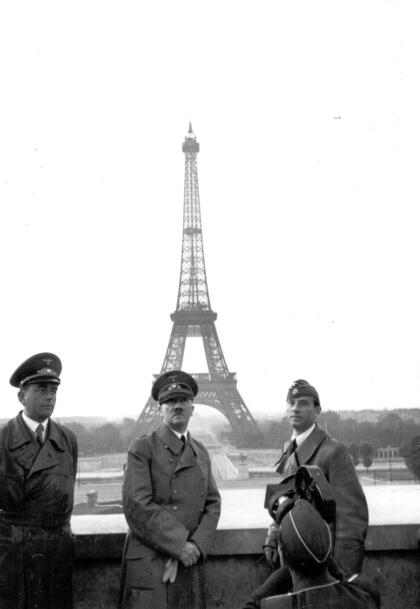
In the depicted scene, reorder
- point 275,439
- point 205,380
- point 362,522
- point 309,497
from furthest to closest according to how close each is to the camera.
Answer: point 275,439 < point 205,380 < point 362,522 < point 309,497

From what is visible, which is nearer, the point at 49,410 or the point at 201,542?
the point at 201,542

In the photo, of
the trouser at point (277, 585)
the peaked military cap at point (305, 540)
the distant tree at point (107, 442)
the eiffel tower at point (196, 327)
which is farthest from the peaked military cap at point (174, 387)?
the distant tree at point (107, 442)

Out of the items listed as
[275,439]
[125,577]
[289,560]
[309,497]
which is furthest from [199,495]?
[275,439]

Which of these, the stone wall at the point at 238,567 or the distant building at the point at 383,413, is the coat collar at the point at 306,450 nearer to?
the stone wall at the point at 238,567

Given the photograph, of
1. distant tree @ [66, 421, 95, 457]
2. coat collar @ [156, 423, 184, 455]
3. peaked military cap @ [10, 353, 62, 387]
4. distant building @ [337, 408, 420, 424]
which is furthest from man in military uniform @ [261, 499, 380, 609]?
distant tree @ [66, 421, 95, 457]

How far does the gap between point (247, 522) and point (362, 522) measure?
1070 mm

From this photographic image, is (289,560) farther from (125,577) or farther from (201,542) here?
(125,577)

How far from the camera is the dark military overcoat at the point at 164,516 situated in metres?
2.86

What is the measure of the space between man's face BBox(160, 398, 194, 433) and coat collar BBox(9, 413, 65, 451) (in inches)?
20.3

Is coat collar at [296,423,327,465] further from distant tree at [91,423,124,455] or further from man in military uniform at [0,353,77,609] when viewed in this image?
distant tree at [91,423,124,455]

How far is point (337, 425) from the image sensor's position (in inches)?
1729

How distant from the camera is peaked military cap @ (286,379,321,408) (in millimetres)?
3213

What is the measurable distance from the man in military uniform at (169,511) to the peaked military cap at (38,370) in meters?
0.51

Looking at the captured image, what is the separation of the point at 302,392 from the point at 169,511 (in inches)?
33.4
